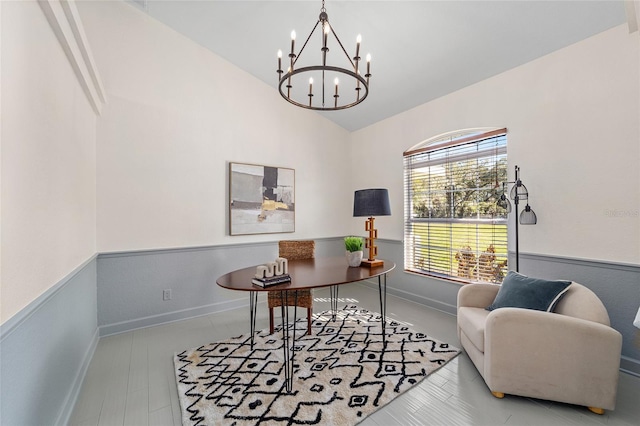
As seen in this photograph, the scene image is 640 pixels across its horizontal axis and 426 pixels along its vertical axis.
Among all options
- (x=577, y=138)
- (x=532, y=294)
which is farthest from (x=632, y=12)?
(x=532, y=294)

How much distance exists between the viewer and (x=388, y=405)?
1.73 meters

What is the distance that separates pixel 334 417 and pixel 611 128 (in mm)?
2975

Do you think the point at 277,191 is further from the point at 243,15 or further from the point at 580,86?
the point at 580,86

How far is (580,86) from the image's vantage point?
230cm

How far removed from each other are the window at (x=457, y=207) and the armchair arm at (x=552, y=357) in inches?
52.2

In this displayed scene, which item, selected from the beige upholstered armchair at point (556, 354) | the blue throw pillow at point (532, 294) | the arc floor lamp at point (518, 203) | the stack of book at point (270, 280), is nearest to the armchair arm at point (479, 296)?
the blue throw pillow at point (532, 294)

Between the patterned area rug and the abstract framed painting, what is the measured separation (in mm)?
1421

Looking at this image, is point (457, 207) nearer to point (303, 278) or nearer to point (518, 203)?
point (518, 203)

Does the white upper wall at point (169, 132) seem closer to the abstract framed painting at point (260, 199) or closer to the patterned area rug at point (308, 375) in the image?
the abstract framed painting at point (260, 199)

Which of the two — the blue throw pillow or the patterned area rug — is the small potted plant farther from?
the blue throw pillow

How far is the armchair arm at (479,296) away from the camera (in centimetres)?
237

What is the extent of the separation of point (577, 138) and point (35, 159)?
3757 mm

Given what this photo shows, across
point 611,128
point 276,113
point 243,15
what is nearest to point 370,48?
point 243,15

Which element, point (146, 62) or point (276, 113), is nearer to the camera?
point (146, 62)
